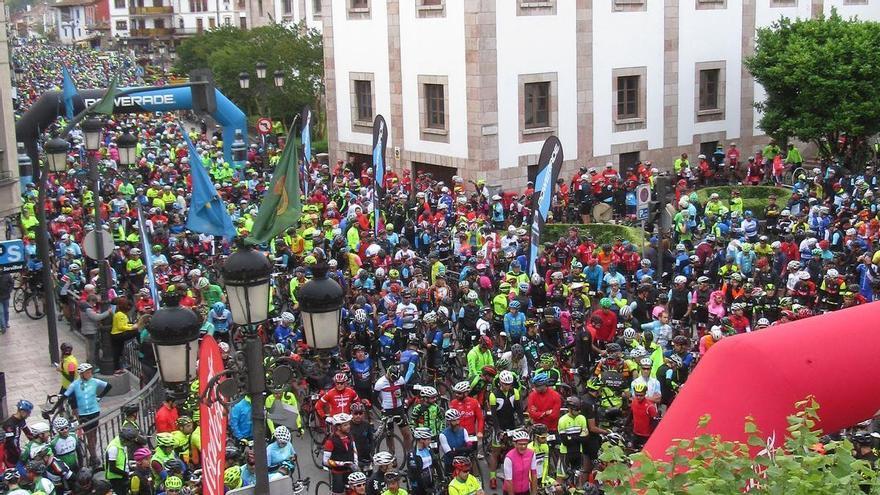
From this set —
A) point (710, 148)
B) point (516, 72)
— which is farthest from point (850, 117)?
point (516, 72)

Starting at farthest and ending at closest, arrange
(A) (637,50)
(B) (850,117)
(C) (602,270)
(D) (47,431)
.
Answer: (A) (637,50)
(B) (850,117)
(C) (602,270)
(D) (47,431)

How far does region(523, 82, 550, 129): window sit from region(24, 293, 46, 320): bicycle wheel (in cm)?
1520

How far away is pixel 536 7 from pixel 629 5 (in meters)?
3.71

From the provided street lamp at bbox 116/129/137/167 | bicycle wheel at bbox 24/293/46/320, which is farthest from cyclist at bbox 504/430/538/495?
bicycle wheel at bbox 24/293/46/320

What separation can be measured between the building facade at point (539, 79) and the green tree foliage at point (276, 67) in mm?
7596

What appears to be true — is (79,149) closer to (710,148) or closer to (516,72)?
(516,72)

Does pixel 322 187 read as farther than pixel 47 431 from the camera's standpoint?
Yes

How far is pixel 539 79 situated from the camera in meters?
33.6

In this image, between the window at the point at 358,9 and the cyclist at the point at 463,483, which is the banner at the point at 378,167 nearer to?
the window at the point at 358,9

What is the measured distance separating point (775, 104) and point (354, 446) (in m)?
24.8

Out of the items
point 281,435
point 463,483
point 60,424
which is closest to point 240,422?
point 281,435

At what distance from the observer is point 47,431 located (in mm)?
13773

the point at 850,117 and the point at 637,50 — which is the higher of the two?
the point at 637,50

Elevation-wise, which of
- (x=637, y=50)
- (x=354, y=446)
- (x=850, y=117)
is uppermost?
(x=637, y=50)
